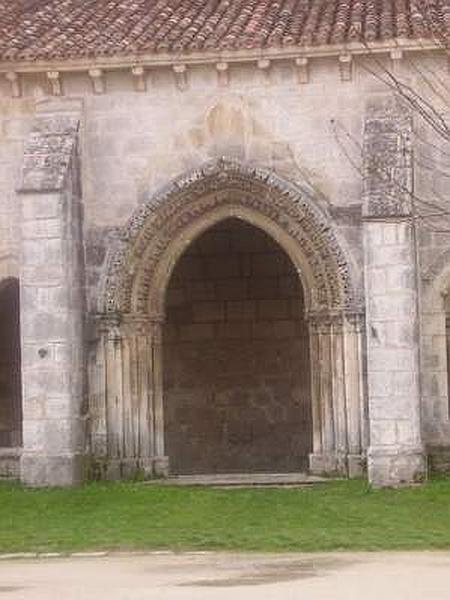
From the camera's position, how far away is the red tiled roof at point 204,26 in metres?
22.3

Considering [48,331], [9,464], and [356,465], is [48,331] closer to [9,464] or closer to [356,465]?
[9,464]

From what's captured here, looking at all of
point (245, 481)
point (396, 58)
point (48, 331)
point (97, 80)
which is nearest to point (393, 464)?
point (245, 481)

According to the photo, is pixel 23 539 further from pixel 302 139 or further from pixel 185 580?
pixel 302 139

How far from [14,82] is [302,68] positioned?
4215 millimetres

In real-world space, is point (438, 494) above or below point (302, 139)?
below

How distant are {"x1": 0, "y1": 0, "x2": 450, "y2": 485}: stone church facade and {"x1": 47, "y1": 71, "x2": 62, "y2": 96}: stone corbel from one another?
29mm

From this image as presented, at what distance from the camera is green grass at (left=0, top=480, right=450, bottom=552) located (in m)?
17.4

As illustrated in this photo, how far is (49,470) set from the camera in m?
21.9

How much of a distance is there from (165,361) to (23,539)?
30.6ft

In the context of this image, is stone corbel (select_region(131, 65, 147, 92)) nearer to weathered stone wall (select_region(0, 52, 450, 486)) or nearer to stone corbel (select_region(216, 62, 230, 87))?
weathered stone wall (select_region(0, 52, 450, 486))

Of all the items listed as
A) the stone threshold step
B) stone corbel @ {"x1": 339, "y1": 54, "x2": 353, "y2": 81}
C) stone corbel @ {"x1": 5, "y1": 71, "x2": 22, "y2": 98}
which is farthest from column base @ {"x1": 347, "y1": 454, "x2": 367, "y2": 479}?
stone corbel @ {"x1": 5, "y1": 71, "x2": 22, "y2": 98}

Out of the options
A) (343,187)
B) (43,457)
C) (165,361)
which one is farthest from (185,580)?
(165,361)

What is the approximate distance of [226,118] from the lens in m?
22.8

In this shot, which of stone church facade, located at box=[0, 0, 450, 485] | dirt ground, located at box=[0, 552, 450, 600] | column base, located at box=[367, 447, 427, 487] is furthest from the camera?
stone church facade, located at box=[0, 0, 450, 485]
